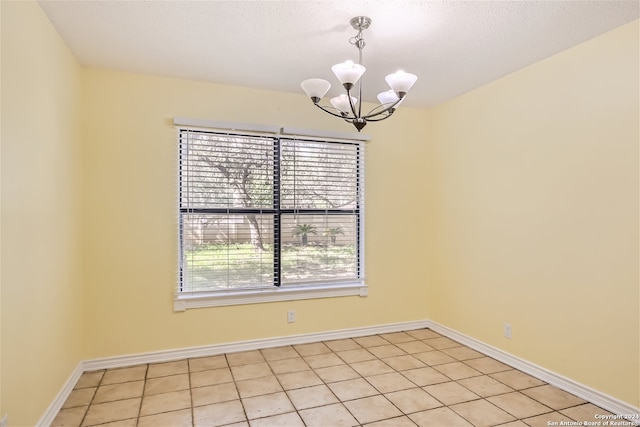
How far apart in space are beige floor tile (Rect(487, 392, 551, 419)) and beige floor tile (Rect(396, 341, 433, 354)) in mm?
933

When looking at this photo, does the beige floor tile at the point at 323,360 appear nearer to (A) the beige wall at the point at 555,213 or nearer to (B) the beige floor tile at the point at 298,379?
(B) the beige floor tile at the point at 298,379

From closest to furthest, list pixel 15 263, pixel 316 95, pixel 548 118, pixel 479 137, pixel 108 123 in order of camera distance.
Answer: pixel 15 263 → pixel 316 95 → pixel 548 118 → pixel 108 123 → pixel 479 137

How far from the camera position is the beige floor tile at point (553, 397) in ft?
8.04

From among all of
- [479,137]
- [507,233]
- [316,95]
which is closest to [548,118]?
[479,137]

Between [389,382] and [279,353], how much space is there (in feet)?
3.45

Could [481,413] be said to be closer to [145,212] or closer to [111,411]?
[111,411]

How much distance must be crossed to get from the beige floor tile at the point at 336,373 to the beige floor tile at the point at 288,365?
0.15m

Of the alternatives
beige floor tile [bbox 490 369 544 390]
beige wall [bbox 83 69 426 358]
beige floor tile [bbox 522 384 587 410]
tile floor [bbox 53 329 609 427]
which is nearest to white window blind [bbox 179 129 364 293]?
beige wall [bbox 83 69 426 358]

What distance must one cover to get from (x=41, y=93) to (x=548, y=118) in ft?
11.1

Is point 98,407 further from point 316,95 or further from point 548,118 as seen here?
point 548,118

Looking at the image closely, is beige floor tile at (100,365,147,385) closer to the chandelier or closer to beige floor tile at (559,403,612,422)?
the chandelier

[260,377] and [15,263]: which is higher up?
[15,263]

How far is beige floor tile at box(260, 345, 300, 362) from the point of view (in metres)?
3.26

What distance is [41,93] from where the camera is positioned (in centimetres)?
216
